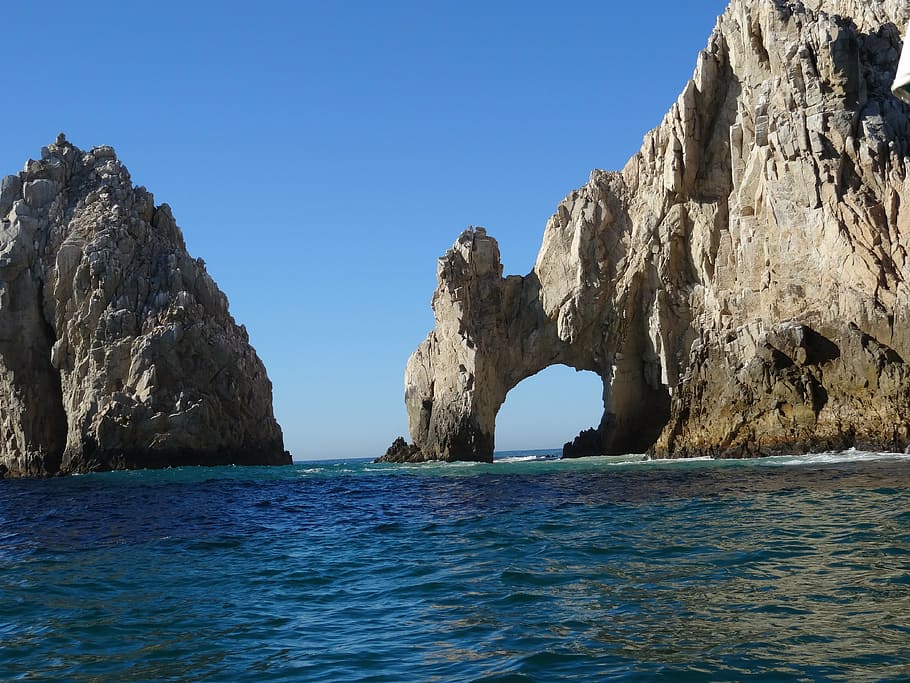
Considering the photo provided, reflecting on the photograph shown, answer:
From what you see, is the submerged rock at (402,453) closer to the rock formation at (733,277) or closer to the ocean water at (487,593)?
the rock formation at (733,277)

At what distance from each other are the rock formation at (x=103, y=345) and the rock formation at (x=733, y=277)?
1547cm

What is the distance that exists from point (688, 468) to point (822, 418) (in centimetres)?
1027

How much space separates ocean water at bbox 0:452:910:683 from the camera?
24.6 ft

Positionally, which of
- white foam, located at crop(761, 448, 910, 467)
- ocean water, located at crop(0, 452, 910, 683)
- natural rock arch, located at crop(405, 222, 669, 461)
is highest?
natural rock arch, located at crop(405, 222, 669, 461)

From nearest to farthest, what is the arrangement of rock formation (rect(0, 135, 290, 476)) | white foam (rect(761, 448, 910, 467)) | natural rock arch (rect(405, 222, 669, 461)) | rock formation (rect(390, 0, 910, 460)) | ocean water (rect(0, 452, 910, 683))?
ocean water (rect(0, 452, 910, 683)) < white foam (rect(761, 448, 910, 467)) < rock formation (rect(390, 0, 910, 460)) < natural rock arch (rect(405, 222, 669, 461)) < rock formation (rect(0, 135, 290, 476))

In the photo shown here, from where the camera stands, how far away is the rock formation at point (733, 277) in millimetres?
41438

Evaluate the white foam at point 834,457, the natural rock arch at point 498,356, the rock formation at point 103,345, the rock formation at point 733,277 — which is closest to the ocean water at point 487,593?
the white foam at point 834,457

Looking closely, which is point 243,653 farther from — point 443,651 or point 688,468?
point 688,468

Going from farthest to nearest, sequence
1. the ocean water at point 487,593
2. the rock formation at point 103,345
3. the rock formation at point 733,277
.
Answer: the rock formation at point 103,345, the rock formation at point 733,277, the ocean water at point 487,593

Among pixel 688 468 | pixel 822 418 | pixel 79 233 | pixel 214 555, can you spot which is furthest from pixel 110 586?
pixel 79 233

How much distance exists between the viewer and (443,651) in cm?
799

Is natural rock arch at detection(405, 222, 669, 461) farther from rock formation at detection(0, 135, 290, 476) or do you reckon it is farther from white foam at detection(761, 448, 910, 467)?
white foam at detection(761, 448, 910, 467)

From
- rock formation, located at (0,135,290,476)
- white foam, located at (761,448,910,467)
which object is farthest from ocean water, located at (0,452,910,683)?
rock formation, located at (0,135,290,476)

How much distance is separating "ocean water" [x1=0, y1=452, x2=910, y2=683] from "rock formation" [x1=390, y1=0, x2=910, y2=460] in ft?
72.8
